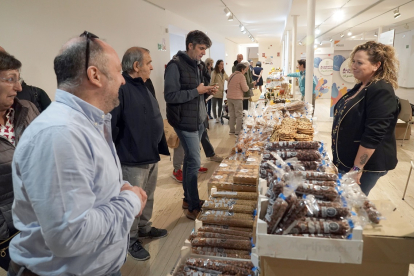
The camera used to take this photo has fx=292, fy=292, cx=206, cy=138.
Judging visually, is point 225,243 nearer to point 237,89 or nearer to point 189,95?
point 189,95

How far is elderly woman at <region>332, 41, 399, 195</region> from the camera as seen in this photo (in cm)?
189

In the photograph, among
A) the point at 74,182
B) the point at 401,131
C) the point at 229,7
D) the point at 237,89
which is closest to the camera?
the point at 74,182

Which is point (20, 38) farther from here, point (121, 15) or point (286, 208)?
point (286, 208)

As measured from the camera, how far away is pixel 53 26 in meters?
4.04

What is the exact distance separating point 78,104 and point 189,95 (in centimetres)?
184

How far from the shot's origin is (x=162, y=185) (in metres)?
4.22

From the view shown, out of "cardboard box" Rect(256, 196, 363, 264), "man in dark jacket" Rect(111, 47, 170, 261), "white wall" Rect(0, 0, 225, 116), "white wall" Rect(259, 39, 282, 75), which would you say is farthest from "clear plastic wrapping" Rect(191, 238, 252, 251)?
"white wall" Rect(259, 39, 282, 75)

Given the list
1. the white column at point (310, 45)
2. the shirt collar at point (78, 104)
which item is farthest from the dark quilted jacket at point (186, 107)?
the white column at point (310, 45)

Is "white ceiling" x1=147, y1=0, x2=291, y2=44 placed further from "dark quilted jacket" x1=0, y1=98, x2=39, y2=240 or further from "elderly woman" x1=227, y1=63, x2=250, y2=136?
"dark quilted jacket" x1=0, y1=98, x2=39, y2=240

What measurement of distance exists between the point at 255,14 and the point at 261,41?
12.9 meters

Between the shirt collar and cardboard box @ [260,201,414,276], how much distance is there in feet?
2.82

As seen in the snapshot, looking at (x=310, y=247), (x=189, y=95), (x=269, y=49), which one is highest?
(x=269, y=49)

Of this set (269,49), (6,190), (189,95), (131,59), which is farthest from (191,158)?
(269,49)

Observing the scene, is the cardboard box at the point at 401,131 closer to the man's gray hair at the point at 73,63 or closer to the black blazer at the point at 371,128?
the black blazer at the point at 371,128
